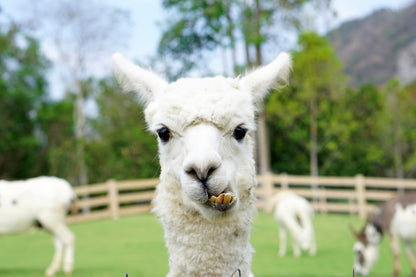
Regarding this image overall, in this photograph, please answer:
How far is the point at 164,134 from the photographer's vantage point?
1996 millimetres

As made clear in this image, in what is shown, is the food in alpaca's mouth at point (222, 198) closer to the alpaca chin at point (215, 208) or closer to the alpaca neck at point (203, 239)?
the alpaca chin at point (215, 208)

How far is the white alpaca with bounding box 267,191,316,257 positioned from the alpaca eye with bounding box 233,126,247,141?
733cm

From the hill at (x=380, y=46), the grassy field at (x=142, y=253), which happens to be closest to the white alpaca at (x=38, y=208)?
the grassy field at (x=142, y=253)

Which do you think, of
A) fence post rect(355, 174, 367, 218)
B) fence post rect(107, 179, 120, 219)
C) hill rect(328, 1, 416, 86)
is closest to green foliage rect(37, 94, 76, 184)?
fence post rect(107, 179, 120, 219)

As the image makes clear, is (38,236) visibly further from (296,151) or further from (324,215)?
(296,151)

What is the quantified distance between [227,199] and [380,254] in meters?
8.78

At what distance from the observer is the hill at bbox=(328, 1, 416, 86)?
61.7 metres

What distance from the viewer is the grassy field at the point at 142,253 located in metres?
7.75

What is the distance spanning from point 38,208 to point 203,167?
20.1 ft

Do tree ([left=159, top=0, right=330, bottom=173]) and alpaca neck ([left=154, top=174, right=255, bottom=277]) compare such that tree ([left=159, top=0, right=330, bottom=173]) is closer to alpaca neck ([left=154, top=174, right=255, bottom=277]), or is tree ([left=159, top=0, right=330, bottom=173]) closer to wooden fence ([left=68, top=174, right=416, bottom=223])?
wooden fence ([left=68, top=174, right=416, bottom=223])

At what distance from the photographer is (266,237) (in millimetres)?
11320

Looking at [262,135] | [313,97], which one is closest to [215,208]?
[262,135]

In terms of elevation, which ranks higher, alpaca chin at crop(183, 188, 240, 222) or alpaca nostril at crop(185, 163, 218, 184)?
alpaca nostril at crop(185, 163, 218, 184)

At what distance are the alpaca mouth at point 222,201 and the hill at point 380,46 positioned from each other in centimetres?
5836
